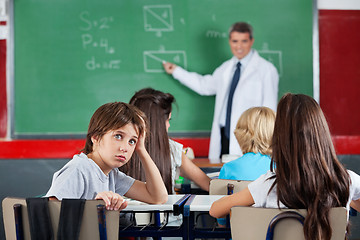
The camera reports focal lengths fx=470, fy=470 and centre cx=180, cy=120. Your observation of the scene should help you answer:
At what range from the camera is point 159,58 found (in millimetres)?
4590

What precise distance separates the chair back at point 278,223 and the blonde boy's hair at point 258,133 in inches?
35.3

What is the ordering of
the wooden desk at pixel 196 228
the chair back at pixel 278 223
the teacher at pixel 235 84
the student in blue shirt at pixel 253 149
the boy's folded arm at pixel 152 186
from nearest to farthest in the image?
the chair back at pixel 278 223
the wooden desk at pixel 196 228
the boy's folded arm at pixel 152 186
the student in blue shirt at pixel 253 149
the teacher at pixel 235 84

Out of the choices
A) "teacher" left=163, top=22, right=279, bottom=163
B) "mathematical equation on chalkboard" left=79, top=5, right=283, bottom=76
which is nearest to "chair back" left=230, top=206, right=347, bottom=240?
"teacher" left=163, top=22, right=279, bottom=163

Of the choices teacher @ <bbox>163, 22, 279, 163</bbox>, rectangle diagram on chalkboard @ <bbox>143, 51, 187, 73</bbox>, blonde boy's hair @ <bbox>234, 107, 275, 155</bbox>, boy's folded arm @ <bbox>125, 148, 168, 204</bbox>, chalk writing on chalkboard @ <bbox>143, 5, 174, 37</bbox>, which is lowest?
boy's folded arm @ <bbox>125, 148, 168, 204</bbox>

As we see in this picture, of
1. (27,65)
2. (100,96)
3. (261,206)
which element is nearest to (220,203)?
(261,206)

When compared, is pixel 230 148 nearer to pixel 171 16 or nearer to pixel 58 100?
pixel 171 16

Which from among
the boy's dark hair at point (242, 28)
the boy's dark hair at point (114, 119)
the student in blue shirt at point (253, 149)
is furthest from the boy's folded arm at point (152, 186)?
the boy's dark hair at point (242, 28)

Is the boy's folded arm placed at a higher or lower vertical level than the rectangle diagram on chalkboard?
lower

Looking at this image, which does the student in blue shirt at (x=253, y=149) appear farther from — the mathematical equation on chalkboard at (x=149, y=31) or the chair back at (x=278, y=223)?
the mathematical equation on chalkboard at (x=149, y=31)

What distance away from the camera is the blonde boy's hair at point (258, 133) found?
2244 mm

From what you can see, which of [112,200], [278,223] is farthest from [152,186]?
[278,223]

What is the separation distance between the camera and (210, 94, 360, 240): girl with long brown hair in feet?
4.67

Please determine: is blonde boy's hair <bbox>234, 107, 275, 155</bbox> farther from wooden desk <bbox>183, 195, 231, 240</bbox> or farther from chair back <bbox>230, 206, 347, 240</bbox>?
chair back <bbox>230, 206, 347, 240</bbox>

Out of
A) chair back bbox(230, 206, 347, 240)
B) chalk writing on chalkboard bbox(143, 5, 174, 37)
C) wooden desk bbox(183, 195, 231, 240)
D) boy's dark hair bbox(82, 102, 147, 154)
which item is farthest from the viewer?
chalk writing on chalkboard bbox(143, 5, 174, 37)
